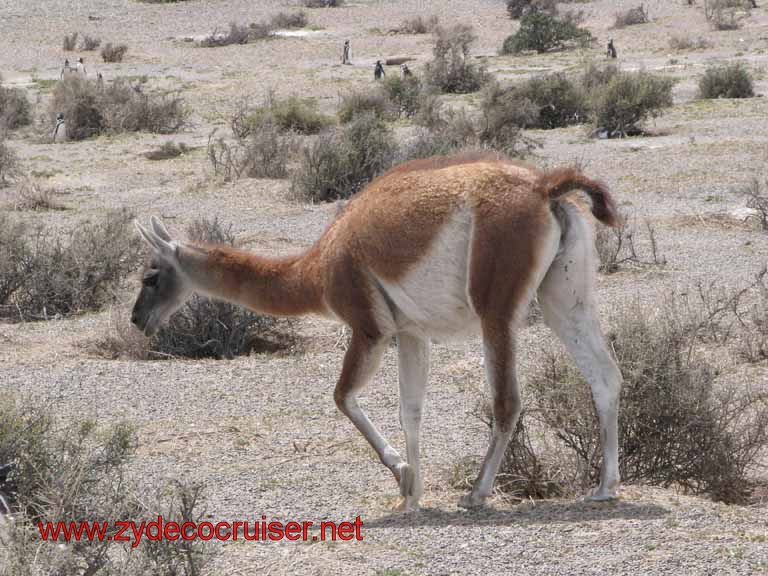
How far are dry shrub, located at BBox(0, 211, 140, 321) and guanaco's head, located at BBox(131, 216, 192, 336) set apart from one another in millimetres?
4825

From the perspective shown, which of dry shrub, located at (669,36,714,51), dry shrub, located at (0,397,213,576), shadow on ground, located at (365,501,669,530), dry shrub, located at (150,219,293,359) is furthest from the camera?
dry shrub, located at (669,36,714,51)

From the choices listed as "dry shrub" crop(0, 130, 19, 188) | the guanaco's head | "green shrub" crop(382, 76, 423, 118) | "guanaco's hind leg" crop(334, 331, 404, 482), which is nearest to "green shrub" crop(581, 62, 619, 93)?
"green shrub" crop(382, 76, 423, 118)

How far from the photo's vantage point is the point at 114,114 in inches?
1035

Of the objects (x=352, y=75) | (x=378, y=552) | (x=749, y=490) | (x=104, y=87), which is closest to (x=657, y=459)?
(x=749, y=490)

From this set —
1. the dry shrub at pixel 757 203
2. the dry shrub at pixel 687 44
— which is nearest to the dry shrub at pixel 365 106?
the dry shrub at pixel 757 203

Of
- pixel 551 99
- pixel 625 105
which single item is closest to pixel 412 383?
pixel 625 105

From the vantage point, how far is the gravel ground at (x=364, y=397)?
5.54m

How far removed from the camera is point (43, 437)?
6473 mm

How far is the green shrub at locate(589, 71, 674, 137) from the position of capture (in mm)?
22781

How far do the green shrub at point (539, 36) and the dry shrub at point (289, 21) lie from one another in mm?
12078

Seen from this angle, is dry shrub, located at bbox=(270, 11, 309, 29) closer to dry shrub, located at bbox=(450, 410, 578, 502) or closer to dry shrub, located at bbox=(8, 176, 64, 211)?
dry shrub, located at bbox=(8, 176, 64, 211)

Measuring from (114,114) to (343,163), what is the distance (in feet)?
33.2

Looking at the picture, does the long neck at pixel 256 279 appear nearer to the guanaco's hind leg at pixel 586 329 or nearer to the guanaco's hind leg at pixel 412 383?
the guanaco's hind leg at pixel 412 383

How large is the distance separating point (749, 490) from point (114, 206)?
41.4 feet
